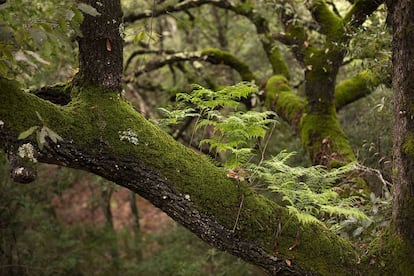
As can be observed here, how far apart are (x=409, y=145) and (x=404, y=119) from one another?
216 mm

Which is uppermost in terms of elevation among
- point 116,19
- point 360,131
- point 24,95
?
point 116,19

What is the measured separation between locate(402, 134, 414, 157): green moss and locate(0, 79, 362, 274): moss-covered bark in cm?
88

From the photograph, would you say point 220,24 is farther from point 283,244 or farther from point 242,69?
point 283,244

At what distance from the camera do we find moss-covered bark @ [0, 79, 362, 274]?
10.3 ft

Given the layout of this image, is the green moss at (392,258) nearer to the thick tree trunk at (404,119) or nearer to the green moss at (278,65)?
the thick tree trunk at (404,119)

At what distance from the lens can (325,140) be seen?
6.00m

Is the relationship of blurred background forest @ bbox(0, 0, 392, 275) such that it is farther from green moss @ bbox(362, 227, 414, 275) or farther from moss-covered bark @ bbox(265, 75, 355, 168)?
green moss @ bbox(362, 227, 414, 275)

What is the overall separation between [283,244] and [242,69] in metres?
5.26

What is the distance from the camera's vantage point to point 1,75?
3016 mm

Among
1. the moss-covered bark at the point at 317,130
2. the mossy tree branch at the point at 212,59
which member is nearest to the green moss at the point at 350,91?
the moss-covered bark at the point at 317,130

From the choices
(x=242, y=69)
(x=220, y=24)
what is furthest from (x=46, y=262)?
(x=220, y=24)

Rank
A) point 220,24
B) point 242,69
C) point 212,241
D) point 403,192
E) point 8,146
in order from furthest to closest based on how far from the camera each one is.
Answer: point 220,24
point 242,69
point 403,192
point 212,241
point 8,146

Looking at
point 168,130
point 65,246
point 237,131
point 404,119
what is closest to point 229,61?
point 168,130

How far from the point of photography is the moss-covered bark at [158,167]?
10.3 feet
